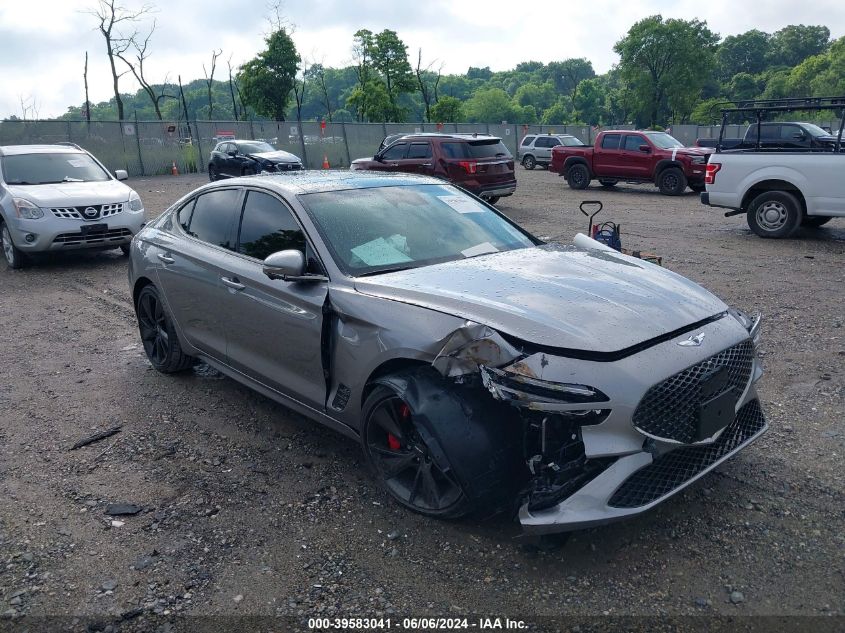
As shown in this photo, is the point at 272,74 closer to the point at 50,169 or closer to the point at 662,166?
the point at 662,166

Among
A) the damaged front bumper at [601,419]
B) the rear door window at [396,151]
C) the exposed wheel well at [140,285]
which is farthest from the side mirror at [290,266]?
the rear door window at [396,151]

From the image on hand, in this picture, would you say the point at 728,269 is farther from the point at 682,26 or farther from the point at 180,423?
the point at 682,26

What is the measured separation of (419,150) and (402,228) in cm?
1211

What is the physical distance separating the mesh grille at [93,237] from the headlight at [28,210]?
402 millimetres

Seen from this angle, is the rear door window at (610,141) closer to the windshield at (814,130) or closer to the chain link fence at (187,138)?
the windshield at (814,130)

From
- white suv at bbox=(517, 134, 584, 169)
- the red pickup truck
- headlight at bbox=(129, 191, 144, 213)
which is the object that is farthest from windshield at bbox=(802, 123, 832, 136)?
headlight at bbox=(129, 191, 144, 213)

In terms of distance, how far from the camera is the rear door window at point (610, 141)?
20547mm

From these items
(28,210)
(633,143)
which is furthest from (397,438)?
(633,143)

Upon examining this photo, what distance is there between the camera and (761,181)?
1113cm

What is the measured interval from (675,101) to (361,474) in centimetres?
7186

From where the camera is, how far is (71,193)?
1050cm

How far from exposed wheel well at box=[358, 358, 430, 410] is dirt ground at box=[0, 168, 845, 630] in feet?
1.93

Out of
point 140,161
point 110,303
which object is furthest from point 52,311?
point 140,161

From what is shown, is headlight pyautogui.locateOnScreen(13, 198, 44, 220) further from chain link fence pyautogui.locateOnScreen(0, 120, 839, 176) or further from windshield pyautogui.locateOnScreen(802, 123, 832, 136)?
chain link fence pyautogui.locateOnScreen(0, 120, 839, 176)
